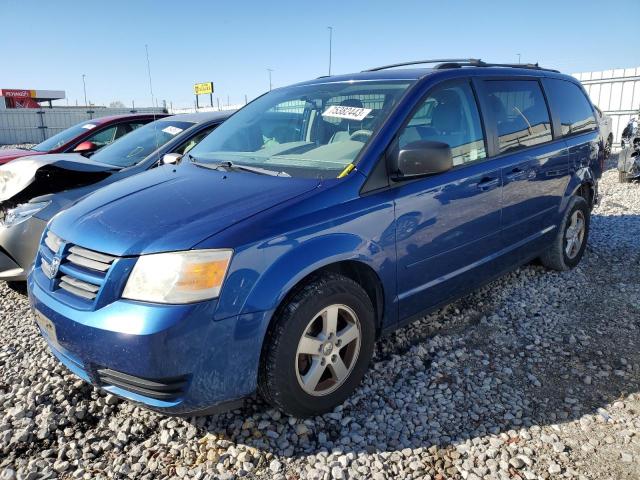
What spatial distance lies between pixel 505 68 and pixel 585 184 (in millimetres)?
1643

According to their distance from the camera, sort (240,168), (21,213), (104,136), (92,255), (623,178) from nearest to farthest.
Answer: (92,255) < (240,168) < (21,213) < (104,136) < (623,178)

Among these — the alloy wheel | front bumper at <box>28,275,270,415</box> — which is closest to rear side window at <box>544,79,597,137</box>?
the alloy wheel

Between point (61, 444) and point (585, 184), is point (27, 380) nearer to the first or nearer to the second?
point (61, 444)

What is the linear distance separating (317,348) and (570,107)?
3.53m

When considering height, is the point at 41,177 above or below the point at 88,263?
above

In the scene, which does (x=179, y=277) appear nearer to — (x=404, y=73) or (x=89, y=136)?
(x=404, y=73)

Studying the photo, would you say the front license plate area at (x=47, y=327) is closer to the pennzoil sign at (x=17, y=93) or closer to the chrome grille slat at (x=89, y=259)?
the chrome grille slat at (x=89, y=259)

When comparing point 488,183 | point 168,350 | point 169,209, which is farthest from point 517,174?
point 168,350

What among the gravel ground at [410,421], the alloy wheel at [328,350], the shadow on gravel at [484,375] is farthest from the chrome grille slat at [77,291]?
the alloy wheel at [328,350]

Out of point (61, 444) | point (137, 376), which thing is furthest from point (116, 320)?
point (61, 444)

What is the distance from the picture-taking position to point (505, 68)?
12.3ft

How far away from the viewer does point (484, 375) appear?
292cm

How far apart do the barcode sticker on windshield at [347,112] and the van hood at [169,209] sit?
24.7 inches

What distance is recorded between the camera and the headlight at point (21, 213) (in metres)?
3.74
